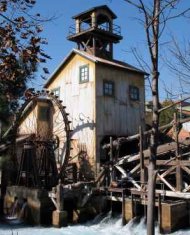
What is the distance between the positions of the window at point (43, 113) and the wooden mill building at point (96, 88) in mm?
1158

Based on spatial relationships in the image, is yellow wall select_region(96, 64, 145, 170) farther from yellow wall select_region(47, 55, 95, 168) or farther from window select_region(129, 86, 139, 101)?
yellow wall select_region(47, 55, 95, 168)

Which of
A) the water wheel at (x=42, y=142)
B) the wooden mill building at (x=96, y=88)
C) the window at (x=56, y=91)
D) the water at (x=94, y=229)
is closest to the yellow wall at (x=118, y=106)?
the wooden mill building at (x=96, y=88)

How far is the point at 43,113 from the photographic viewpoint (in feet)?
76.7

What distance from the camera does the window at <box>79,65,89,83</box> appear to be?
21.8 meters

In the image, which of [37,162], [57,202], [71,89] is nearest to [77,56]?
[71,89]

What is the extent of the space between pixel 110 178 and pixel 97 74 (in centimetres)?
600

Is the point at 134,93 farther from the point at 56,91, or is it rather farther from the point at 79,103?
the point at 56,91

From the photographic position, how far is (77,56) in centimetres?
2264

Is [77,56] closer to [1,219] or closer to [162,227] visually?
[1,219]

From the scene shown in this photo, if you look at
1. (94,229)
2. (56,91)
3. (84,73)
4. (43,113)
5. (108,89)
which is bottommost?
(94,229)

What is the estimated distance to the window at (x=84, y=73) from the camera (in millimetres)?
21825

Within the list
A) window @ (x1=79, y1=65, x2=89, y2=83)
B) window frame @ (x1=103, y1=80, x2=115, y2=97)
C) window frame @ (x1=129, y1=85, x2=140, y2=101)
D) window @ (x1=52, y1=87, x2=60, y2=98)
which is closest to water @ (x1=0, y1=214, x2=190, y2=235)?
window frame @ (x1=103, y1=80, x2=115, y2=97)

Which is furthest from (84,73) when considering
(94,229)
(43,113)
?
(94,229)

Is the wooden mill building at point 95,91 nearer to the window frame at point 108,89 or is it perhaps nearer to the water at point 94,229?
the window frame at point 108,89
